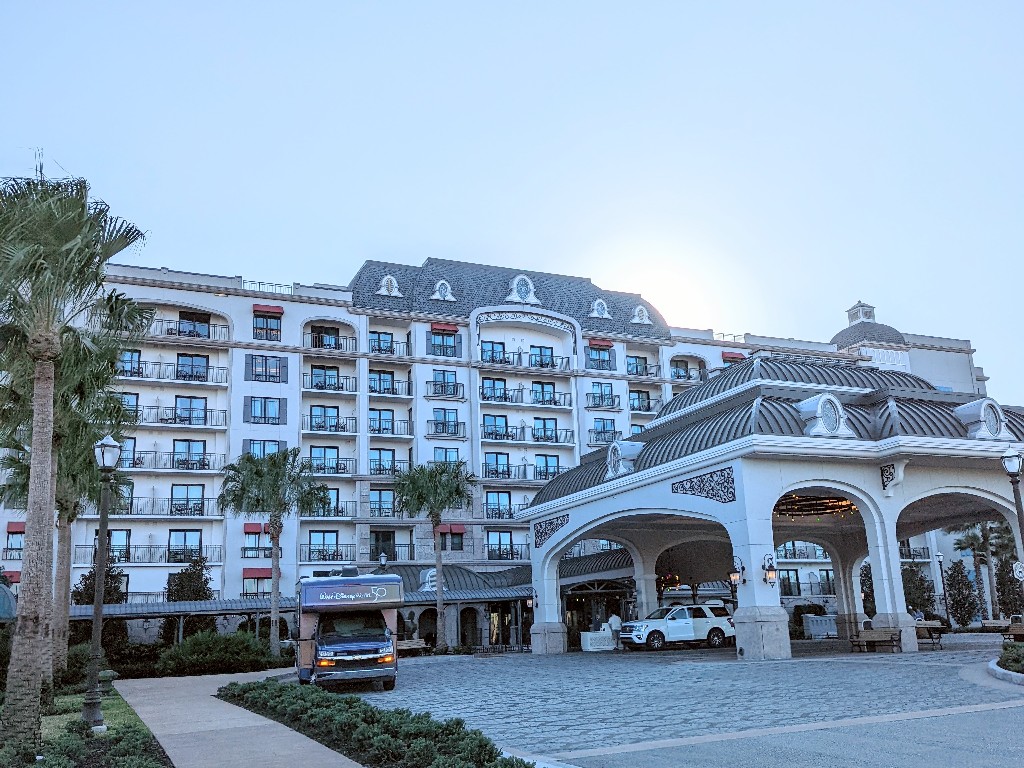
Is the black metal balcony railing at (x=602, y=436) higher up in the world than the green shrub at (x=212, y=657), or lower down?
higher up

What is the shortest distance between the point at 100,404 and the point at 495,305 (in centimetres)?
4185

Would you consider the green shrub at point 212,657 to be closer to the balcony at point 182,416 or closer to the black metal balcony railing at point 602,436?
the balcony at point 182,416

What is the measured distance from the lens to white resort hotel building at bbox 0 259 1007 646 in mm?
53969

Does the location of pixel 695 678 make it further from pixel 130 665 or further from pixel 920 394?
pixel 130 665

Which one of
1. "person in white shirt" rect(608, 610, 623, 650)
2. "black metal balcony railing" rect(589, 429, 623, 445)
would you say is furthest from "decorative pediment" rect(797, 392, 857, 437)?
"black metal balcony railing" rect(589, 429, 623, 445)

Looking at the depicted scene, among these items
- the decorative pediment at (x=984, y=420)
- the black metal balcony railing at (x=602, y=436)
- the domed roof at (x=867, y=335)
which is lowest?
the decorative pediment at (x=984, y=420)

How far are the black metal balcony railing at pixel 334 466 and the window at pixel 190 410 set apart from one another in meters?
7.22

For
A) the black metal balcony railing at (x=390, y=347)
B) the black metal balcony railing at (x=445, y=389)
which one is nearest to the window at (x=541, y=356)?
the black metal balcony railing at (x=445, y=389)

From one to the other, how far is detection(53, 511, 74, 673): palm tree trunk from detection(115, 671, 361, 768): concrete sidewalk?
651 cm

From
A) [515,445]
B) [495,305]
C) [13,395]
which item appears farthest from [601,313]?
[13,395]

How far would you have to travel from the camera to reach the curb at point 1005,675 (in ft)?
54.7

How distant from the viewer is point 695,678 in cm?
2077

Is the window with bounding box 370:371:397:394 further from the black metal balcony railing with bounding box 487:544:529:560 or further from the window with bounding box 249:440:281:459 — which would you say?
the black metal balcony railing with bounding box 487:544:529:560

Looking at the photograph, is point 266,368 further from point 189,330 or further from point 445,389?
point 445,389
